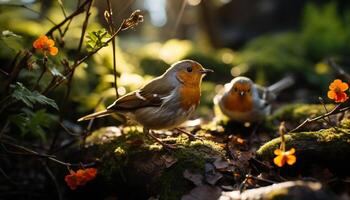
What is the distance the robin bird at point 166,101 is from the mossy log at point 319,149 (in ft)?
2.50

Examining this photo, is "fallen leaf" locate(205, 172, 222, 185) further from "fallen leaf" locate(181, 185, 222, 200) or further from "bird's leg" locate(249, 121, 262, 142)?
"bird's leg" locate(249, 121, 262, 142)

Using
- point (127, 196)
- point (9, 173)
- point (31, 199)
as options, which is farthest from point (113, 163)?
point (9, 173)

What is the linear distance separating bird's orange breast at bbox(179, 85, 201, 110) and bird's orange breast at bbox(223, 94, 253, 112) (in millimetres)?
881

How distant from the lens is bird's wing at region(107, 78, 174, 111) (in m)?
3.78

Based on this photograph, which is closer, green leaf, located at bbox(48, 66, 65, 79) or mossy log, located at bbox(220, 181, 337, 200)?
mossy log, located at bbox(220, 181, 337, 200)

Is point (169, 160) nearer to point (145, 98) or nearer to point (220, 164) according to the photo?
point (220, 164)

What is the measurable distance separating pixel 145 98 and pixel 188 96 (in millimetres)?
363

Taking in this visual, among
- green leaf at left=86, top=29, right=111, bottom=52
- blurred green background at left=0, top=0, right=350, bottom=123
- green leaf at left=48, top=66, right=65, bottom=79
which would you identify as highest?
green leaf at left=86, top=29, right=111, bottom=52

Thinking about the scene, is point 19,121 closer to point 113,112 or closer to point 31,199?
point 113,112

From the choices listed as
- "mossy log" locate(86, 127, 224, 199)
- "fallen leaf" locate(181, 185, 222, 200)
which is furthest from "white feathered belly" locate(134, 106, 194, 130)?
"fallen leaf" locate(181, 185, 222, 200)

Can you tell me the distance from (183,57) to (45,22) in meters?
2.65

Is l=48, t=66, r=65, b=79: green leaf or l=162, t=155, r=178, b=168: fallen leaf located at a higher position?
l=48, t=66, r=65, b=79: green leaf

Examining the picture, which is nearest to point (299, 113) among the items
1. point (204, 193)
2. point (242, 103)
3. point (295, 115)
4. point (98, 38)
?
point (295, 115)

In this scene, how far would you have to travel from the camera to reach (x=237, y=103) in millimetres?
4617
